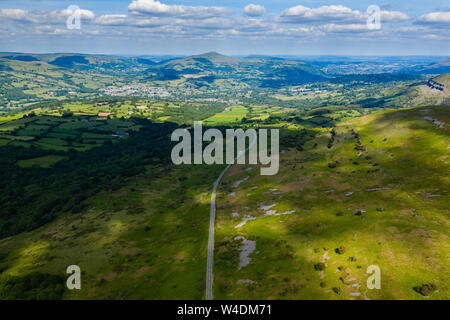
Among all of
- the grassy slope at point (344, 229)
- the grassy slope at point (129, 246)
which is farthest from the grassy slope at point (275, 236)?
the grassy slope at point (129, 246)

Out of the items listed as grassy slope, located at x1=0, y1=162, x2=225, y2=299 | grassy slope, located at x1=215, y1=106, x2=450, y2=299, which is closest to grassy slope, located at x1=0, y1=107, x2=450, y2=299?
grassy slope, located at x1=215, y1=106, x2=450, y2=299

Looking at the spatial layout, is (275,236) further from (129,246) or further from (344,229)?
(129,246)

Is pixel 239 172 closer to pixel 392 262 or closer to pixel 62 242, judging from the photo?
pixel 62 242

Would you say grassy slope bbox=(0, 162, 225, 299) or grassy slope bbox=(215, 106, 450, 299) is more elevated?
grassy slope bbox=(215, 106, 450, 299)

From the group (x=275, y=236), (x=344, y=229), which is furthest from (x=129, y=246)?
(x=344, y=229)

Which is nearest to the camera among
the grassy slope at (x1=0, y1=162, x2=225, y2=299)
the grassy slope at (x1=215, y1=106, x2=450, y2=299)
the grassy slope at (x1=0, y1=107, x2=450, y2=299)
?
the grassy slope at (x1=215, y1=106, x2=450, y2=299)

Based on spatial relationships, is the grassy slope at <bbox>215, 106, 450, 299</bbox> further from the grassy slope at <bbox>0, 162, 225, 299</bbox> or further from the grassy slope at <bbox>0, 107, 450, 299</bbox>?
the grassy slope at <bbox>0, 162, 225, 299</bbox>

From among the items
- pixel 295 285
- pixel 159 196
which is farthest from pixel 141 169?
pixel 295 285

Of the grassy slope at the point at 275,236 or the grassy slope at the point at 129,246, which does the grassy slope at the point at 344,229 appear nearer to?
the grassy slope at the point at 275,236
